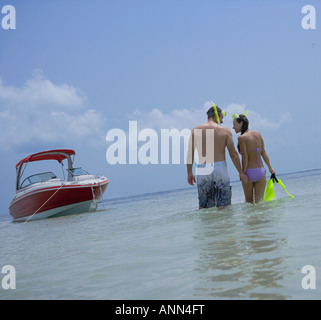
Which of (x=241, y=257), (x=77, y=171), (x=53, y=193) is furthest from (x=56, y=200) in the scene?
(x=241, y=257)

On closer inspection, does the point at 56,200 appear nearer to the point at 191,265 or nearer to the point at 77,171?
the point at 77,171

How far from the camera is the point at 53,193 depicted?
14.9 m

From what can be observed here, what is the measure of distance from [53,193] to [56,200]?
0.40 metres

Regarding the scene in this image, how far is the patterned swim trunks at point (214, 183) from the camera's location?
19.3 ft

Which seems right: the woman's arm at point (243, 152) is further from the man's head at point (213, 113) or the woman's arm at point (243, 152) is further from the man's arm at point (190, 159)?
the man's arm at point (190, 159)

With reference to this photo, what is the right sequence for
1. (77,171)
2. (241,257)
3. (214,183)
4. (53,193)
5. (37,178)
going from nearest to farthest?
(241,257) → (214,183) → (53,193) → (37,178) → (77,171)

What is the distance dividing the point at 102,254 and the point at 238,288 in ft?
6.86

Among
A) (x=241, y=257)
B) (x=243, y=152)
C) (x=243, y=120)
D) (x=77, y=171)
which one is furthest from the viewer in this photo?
(x=77, y=171)

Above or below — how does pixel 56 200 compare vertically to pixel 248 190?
below

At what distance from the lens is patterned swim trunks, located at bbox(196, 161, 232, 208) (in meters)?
5.89

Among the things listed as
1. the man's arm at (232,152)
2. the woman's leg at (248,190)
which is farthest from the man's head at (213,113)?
the woman's leg at (248,190)

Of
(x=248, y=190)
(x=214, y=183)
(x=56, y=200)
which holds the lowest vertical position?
(x=56, y=200)
